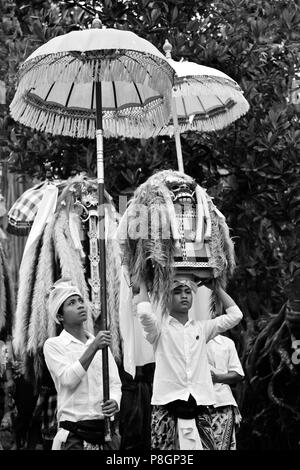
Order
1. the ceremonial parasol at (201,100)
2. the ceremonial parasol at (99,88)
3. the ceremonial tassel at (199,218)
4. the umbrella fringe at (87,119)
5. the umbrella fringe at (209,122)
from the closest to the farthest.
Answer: the ceremonial parasol at (99,88)
the ceremonial tassel at (199,218)
the umbrella fringe at (87,119)
the ceremonial parasol at (201,100)
the umbrella fringe at (209,122)

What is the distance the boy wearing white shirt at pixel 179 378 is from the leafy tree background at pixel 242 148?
2.34 m

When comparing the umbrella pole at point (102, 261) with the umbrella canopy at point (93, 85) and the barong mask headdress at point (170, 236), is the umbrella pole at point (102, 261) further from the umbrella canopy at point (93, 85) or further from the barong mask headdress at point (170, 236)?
the barong mask headdress at point (170, 236)

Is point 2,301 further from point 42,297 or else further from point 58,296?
point 58,296

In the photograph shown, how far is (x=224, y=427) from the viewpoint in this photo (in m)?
8.73

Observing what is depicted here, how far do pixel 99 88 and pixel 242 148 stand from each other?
9.13ft

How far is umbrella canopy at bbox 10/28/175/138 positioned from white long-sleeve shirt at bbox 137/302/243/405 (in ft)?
4.99

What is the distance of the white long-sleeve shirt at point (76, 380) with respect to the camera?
7.94 m

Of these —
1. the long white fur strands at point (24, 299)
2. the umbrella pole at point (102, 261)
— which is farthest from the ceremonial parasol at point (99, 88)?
the long white fur strands at point (24, 299)

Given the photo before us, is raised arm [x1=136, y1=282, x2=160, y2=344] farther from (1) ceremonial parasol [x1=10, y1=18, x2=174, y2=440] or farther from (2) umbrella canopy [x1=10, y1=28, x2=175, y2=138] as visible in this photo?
(2) umbrella canopy [x1=10, y1=28, x2=175, y2=138]

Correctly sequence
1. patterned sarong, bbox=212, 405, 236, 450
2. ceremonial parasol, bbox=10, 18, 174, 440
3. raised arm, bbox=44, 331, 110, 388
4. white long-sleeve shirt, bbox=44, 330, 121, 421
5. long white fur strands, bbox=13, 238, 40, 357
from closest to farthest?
1. raised arm, bbox=44, 331, 110, 388
2. white long-sleeve shirt, bbox=44, 330, 121, 421
3. ceremonial parasol, bbox=10, 18, 174, 440
4. patterned sarong, bbox=212, 405, 236, 450
5. long white fur strands, bbox=13, 238, 40, 357

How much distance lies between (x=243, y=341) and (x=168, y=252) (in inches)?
111

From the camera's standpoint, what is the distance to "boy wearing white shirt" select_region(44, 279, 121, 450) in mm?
7895

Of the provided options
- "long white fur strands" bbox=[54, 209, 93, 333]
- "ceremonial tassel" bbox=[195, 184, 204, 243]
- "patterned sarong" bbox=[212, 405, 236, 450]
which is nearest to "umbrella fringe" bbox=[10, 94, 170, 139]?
"ceremonial tassel" bbox=[195, 184, 204, 243]
